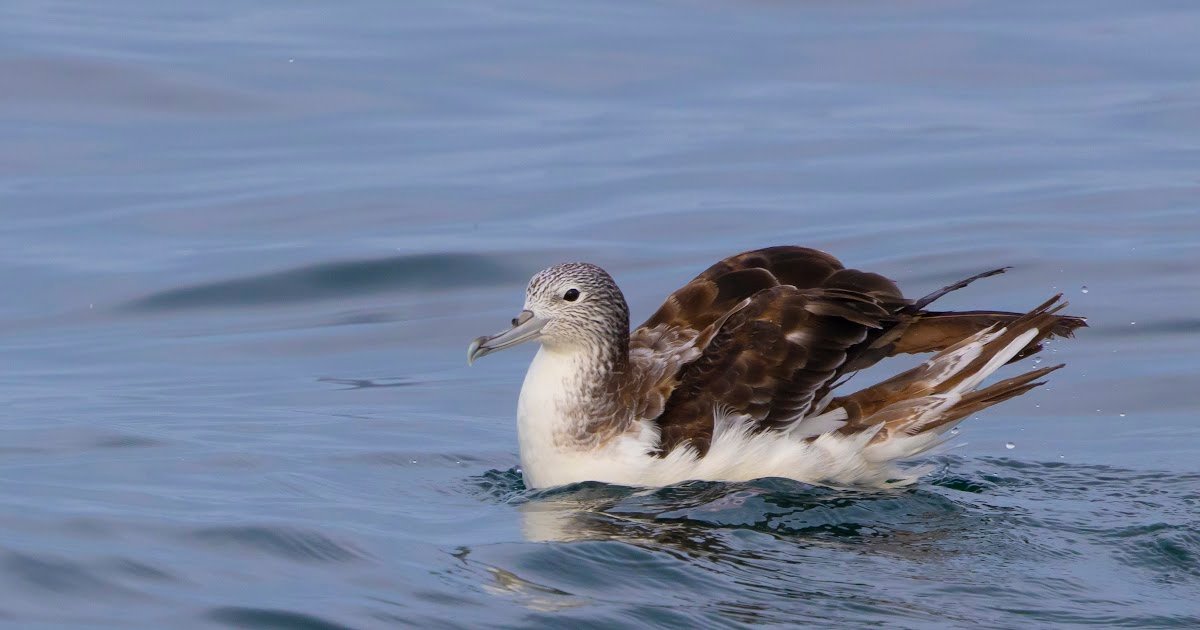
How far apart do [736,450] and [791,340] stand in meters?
0.55

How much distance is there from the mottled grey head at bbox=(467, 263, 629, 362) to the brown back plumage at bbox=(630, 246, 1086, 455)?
34cm

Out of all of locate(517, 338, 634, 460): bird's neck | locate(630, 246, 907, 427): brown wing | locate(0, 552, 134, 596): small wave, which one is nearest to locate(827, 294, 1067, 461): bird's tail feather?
locate(630, 246, 907, 427): brown wing

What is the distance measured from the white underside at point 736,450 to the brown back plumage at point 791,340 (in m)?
0.06

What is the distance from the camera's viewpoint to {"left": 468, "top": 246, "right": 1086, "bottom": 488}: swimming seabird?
894 centimetres

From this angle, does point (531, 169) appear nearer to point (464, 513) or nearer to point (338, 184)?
point (338, 184)

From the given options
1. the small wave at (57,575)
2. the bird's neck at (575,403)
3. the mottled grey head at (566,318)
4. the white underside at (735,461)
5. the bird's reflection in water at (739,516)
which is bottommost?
the small wave at (57,575)

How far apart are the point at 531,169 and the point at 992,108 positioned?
4961 millimetres

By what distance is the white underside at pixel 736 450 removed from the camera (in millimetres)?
8898

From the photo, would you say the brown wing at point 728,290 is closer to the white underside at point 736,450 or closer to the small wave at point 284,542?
the white underside at point 736,450

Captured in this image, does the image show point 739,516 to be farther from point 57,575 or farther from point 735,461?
point 57,575

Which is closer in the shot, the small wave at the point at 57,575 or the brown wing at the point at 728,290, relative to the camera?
the small wave at the point at 57,575

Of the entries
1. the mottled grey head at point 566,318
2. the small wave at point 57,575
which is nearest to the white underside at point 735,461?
the mottled grey head at point 566,318

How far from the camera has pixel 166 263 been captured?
15.3m

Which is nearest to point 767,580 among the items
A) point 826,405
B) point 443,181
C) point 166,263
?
point 826,405
